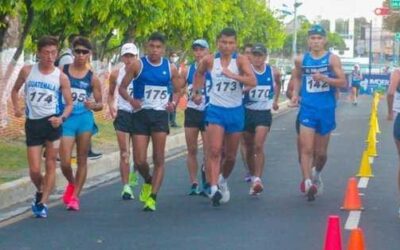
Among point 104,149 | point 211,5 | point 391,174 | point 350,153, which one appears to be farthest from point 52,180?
point 211,5

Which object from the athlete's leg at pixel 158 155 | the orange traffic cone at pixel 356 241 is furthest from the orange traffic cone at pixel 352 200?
the orange traffic cone at pixel 356 241

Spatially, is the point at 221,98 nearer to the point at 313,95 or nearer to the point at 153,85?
the point at 153,85

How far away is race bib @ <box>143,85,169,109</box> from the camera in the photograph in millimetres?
13125

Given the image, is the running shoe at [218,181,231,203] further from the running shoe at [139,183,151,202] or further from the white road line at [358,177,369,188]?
the white road line at [358,177,369,188]

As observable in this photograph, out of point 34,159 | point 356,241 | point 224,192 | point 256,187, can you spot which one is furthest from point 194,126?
point 356,241

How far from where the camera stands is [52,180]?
1276 centimetres

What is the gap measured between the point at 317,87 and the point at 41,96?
133 inches

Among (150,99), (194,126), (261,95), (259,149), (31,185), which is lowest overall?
(31,185)

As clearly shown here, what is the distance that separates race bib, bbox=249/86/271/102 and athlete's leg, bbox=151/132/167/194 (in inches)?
85.2

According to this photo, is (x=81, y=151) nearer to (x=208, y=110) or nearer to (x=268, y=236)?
(x=208, y=110)

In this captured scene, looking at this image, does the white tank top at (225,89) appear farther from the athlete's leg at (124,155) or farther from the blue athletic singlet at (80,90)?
the athlete's leg at (124,155)

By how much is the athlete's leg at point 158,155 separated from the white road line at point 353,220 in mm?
2152

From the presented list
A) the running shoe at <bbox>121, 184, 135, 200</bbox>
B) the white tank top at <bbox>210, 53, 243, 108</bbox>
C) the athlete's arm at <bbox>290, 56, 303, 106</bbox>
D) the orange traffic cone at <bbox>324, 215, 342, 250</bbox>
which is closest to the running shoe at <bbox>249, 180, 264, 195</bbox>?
the athlete's arm at <bbox>290, 56, 303, 106</bbox>

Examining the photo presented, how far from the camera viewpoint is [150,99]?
13164 millimetres
